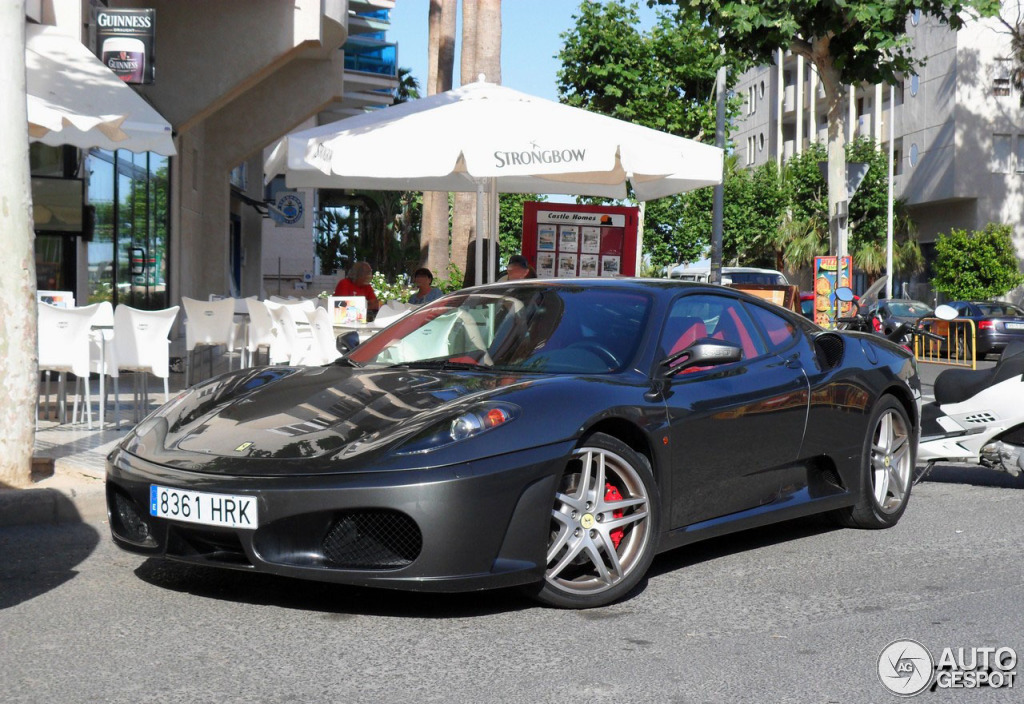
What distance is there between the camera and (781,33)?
1841 centimetres

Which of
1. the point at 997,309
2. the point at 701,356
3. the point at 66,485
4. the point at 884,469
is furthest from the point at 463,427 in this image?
the point at 997,309

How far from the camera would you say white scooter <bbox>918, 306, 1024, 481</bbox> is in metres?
7.89

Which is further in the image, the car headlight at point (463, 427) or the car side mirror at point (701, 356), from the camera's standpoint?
the car side mirror at point (701, 356)

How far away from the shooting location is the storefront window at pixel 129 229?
648 inches

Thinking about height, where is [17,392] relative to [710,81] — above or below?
below

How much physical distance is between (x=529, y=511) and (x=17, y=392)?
3776mm

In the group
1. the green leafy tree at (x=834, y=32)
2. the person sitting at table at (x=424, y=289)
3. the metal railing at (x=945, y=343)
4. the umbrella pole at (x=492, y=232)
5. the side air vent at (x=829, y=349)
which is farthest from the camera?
the metal railing at (x=945, y=343)

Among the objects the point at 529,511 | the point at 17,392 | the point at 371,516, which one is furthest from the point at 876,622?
the point at 17,392

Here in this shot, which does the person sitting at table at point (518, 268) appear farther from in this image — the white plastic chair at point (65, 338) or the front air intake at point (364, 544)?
the front air intake at point (364, 544)

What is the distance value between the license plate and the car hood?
0.37 ft

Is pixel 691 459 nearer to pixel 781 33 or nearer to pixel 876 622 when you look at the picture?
pixel 876 622

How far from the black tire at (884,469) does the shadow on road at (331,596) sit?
7.72ft

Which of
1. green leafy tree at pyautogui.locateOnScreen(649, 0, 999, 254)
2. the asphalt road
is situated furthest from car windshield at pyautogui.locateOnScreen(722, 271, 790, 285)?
the asphalt road

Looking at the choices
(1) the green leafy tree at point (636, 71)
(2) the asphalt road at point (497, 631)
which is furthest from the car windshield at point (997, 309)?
(2) the asphalt road at point (497, 631)
